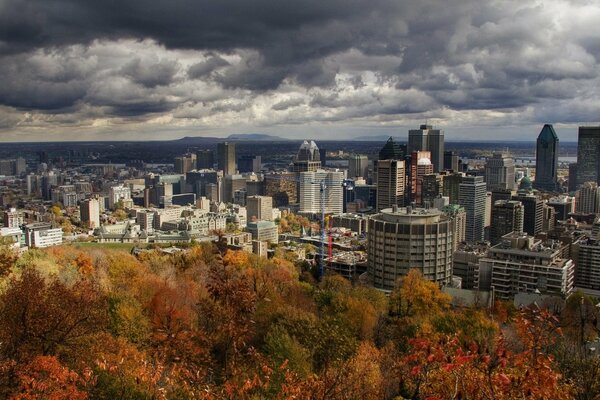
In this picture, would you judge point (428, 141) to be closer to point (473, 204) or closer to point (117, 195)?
point (473, 204)

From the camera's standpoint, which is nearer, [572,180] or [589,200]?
[589,200]

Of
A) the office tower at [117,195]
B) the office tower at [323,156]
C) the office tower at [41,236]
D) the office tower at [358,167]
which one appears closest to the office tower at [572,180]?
the office tower at [358,167]

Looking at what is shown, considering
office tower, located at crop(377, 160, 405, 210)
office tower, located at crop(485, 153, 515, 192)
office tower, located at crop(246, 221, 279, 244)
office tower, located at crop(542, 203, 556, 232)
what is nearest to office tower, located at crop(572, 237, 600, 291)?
office tower, located at crop(542, 203, 556, 232)

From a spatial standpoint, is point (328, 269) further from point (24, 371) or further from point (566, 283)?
point (24, 371)

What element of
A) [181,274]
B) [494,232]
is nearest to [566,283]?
[181,274]

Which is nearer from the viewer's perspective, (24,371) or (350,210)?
(24,371)

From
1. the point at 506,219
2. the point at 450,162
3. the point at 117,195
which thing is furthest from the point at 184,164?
the point at 506,219
